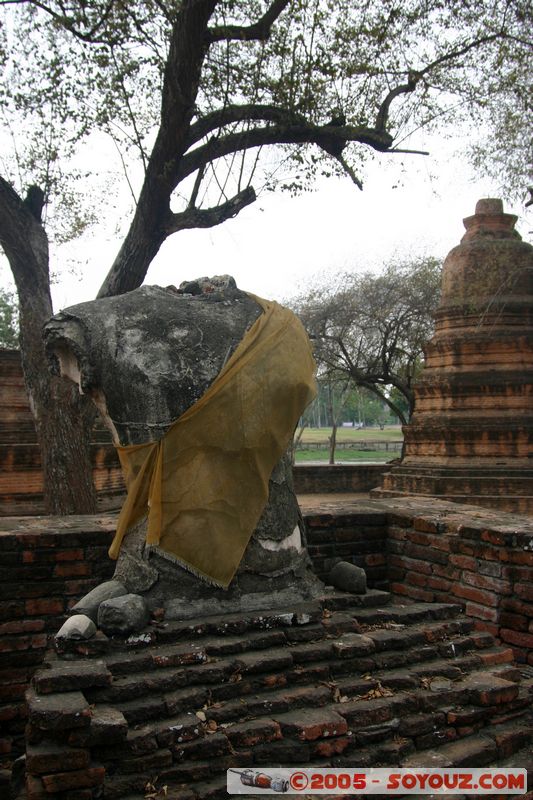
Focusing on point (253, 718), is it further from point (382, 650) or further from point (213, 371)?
point (213, 371)

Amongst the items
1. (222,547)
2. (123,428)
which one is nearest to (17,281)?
(123,428)

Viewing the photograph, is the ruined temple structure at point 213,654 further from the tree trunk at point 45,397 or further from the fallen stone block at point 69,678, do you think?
the tree trunk at point 45,397

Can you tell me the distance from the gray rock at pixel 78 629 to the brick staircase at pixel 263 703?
4 cm

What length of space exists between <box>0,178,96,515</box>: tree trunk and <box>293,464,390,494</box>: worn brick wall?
10.6m

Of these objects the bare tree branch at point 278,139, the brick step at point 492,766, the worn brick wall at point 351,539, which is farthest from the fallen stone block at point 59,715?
the bare tree branch at point 278,139

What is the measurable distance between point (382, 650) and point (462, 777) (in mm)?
586

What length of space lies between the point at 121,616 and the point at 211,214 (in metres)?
5.45

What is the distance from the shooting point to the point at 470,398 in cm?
1202

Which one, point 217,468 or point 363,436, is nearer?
point 217,468

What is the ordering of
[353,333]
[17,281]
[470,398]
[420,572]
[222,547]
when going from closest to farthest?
[222,547] → [420,572] → [17,281] → [470,398] → [353,333]

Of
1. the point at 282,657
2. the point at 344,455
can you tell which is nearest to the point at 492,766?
the point at 282,657

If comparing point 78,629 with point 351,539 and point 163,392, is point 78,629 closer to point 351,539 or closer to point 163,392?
point 163,392

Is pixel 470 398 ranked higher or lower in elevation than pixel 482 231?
lower

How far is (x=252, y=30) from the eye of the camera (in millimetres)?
7301
